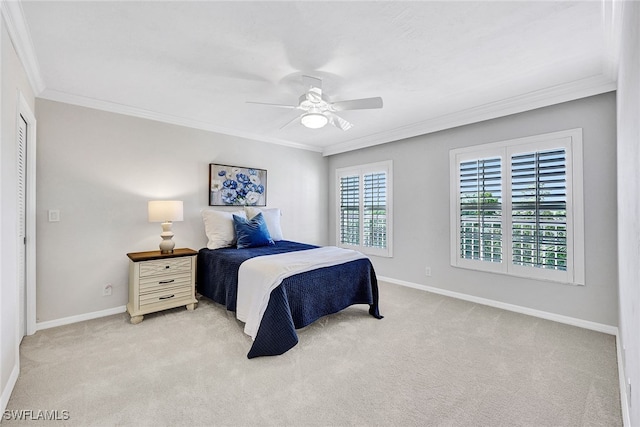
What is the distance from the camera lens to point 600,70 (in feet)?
8.31

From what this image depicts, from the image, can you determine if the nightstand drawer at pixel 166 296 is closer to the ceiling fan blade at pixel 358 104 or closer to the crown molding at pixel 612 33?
the ceiling fan blade at pixel 358 104

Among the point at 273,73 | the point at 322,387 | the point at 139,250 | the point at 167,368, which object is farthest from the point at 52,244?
the point at 322,387

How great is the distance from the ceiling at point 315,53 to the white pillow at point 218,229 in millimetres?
1332

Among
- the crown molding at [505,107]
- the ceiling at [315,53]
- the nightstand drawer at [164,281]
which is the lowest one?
the nightstand drawer at [164,281]

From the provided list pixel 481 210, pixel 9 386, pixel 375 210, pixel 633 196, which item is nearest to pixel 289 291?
pixel 9 386

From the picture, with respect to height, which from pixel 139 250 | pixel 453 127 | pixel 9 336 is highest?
pixel 453 127

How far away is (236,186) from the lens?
4.30 meters

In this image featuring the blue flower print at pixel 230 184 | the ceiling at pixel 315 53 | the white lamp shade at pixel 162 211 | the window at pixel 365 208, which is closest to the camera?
the ceiling at pixel 315 53

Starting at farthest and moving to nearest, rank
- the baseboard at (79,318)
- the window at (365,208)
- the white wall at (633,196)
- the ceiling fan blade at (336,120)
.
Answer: the window at (365,208), the ceiling fan blade at (336,120), the baseboard at (79,318), the white wall at (633,196)

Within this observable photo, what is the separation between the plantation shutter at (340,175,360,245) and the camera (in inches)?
202

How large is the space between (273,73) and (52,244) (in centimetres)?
283

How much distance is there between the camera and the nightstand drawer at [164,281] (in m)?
3.05

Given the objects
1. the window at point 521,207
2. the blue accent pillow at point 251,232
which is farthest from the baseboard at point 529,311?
the blue accent pillow at point 251,232

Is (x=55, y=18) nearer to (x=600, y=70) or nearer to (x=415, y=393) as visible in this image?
(x=415, y=393)
